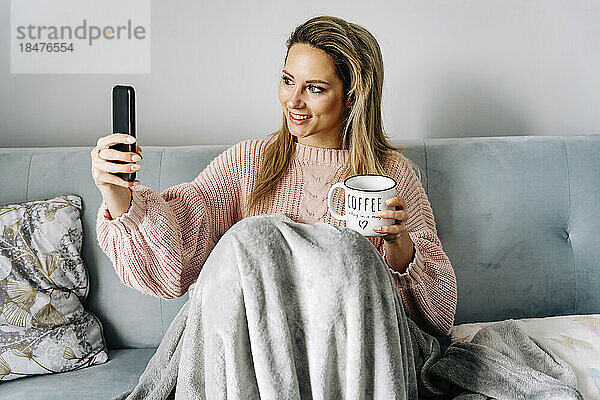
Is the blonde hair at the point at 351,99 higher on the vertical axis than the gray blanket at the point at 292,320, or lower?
higher

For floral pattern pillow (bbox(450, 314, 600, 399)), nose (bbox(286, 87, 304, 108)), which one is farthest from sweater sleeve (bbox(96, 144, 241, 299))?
floral pattern pillow (bbox(450, 314, 600, 399))

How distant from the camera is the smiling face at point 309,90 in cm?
151

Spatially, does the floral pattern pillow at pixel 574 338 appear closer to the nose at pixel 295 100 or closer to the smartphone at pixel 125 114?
the nose at pixel 295 100

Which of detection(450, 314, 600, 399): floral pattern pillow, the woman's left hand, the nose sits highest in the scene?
the nose

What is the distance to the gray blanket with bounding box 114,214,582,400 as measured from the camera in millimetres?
1069

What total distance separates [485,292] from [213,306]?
888 mm

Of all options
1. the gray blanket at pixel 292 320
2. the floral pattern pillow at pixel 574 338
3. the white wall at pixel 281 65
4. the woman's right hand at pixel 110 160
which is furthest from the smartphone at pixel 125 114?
the floral pattern pillow at pixel 574 338

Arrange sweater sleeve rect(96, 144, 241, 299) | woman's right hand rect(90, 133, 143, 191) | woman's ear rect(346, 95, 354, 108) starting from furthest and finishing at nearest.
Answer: woman's ear rect(346, 95, 354, 108)
sweater sleeve rect(96, 144, 241, 299)
woman's right hand rect(90, 133, 143, 191)

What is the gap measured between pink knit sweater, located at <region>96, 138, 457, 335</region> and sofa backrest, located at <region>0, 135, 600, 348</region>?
0.14m

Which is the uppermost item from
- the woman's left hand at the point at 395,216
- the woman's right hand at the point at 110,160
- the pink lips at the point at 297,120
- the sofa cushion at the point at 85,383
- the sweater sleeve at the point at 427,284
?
the pink lips at the point at 297,120

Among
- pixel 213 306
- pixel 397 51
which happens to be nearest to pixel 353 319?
pixel 213 306

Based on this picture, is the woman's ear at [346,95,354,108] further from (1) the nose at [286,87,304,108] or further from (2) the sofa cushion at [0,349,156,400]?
(2) the sofa cushion at [0,349,156,400]

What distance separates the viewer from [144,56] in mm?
1945

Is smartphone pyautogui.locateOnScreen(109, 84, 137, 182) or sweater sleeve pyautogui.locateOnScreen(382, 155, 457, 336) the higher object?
smartphone pyautogui.locateOnScreen(109, 84, 137, 182)
